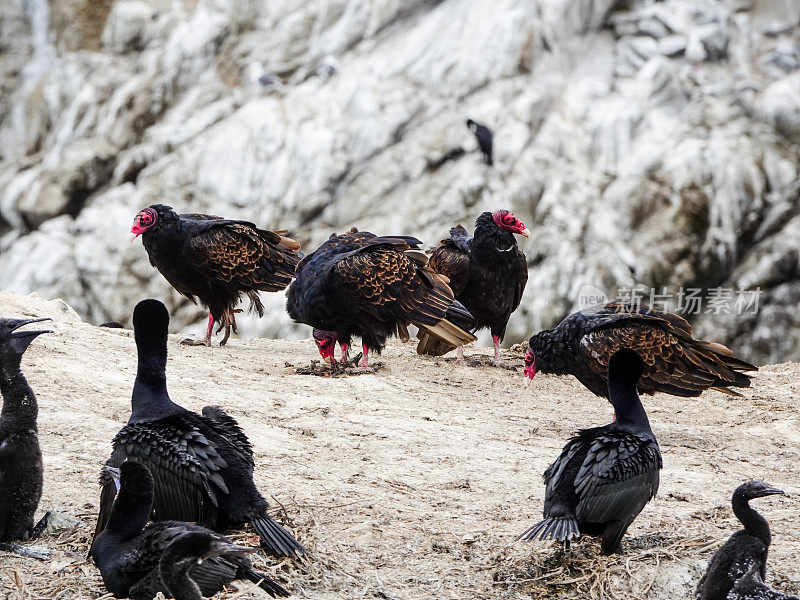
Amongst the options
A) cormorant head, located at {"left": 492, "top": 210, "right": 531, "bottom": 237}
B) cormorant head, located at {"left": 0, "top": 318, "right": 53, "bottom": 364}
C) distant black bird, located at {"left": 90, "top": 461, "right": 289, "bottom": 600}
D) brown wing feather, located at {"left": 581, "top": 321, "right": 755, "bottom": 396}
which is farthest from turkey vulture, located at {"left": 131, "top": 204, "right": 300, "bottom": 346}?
distant black bird, located at {"left": 90, "top": 461, "right": 289, "bottom": 600}

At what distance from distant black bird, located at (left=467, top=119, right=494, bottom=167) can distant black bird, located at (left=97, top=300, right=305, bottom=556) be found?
1341 centimetres

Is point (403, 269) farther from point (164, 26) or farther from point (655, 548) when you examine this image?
point (164, 26)

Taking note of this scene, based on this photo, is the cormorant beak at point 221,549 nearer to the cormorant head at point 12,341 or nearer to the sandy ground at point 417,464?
the sandy ground at point 417,464

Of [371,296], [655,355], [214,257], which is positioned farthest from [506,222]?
[214,257]

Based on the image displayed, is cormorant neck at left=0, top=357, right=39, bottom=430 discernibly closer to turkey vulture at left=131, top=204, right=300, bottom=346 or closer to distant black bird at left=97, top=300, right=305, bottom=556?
distant black bird at left=97, top=300, right=305, bottom=556

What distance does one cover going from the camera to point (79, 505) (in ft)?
15.5

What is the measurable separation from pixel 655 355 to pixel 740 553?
3395mm

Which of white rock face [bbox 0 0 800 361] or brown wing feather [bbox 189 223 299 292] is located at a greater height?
white rock face [bbox 0 0 800 361]

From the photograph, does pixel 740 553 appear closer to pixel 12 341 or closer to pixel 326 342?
pixel 12 341

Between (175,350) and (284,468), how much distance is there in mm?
3532

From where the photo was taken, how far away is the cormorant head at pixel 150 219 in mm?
9281

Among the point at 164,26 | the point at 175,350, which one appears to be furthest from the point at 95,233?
the point at 175,350

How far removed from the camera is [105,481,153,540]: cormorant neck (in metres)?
3.63

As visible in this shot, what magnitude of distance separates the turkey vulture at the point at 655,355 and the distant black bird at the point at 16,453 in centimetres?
431
